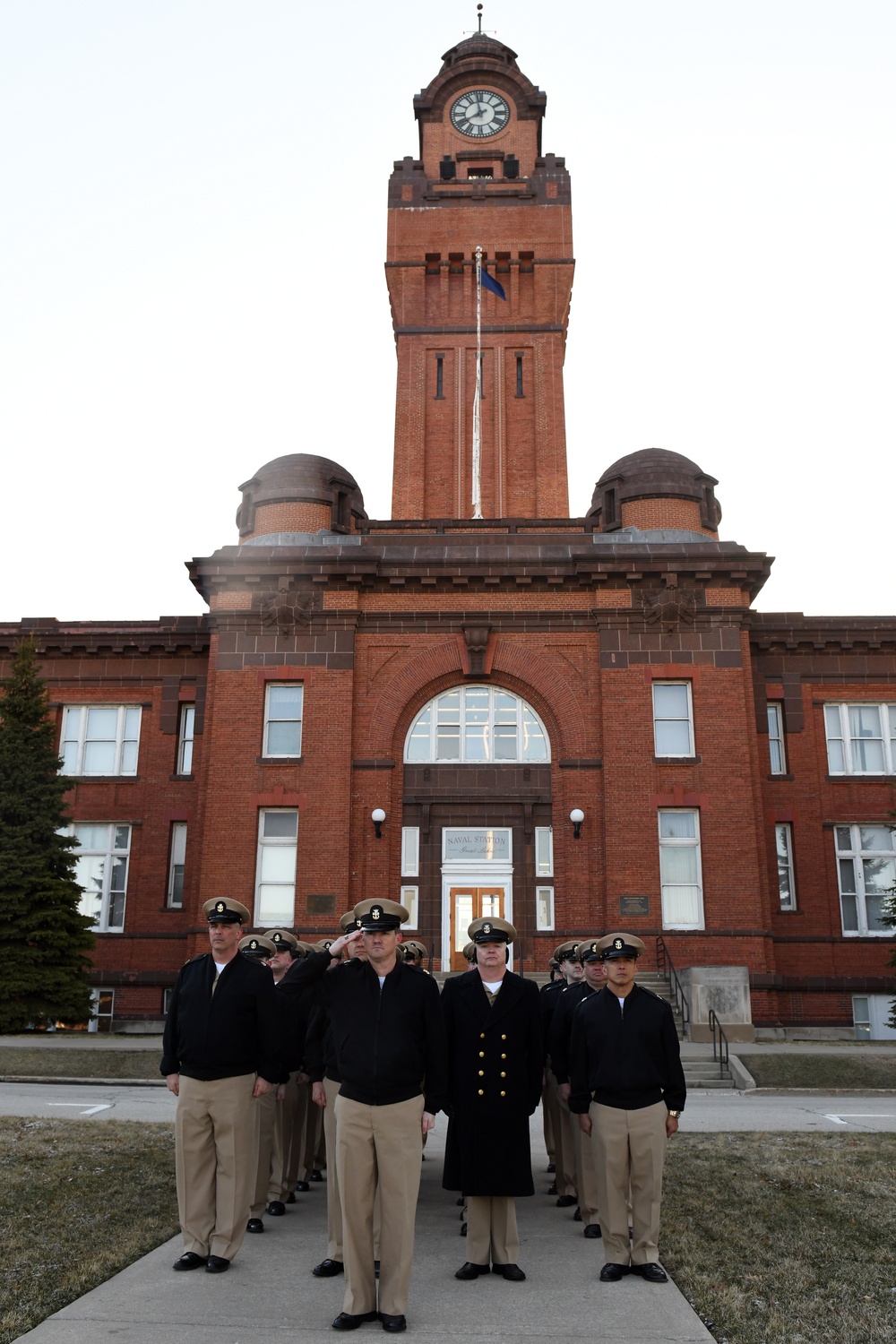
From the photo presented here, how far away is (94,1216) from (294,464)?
2661 centimetres

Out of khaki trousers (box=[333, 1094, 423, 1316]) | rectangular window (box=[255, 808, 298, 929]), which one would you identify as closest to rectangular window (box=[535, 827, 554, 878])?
rectangular window (box=[255, 808, 298, 929])

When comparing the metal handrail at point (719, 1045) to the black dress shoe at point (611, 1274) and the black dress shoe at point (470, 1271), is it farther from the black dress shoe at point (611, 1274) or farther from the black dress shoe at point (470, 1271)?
the black dress shoe at point (470, 1271)

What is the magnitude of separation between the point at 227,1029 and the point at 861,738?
85.6 ft

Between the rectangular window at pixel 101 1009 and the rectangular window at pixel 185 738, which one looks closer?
the rectangular window at pixel 101 1009

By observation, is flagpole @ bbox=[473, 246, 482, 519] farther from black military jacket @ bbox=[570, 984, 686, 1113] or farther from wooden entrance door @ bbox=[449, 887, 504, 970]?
black military jacket @ bbox=[570, 984, 686, 1113]

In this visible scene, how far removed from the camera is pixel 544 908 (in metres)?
26.8

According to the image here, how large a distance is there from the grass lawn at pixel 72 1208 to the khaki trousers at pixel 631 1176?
120 inches

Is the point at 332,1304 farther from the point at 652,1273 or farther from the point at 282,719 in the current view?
the point at 282,719

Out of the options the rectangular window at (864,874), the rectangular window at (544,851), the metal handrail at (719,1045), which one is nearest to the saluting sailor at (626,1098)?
the metal handrail at (719,1045)

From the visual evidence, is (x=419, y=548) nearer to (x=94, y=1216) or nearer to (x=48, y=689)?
(x=48, y=689)

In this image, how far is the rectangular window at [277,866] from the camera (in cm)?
2683

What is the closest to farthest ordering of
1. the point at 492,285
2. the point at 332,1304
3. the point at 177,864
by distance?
the point at 332,1304 < the point at 177,864 < the point at 492,285

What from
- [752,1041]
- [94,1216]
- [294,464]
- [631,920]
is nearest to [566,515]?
[294,464]

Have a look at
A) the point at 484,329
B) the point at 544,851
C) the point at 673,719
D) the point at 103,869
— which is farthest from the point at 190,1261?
the point at 484,329
